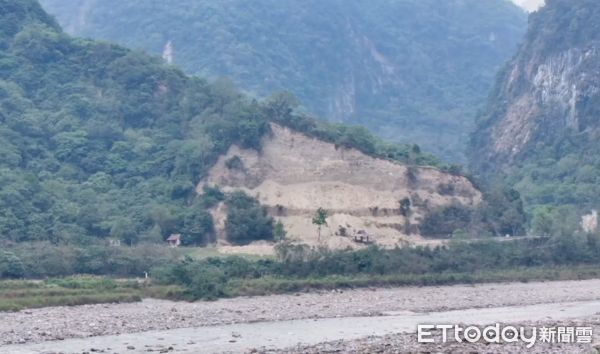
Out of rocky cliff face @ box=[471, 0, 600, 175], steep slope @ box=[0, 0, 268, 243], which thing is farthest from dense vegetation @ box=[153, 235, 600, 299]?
rocky cliff face @ box=[471, 0, 600, 175]

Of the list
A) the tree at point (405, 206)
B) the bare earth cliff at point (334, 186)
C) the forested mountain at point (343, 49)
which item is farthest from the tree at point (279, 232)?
the forested mountain at point (343, 49)

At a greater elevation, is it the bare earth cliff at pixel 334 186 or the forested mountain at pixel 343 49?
the forested mountain at pixel 343 49

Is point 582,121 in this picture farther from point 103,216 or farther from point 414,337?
point 414,337

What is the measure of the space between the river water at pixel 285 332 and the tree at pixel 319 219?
60.5 feet

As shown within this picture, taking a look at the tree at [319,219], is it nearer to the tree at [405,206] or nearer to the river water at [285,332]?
the tree at [405,206]

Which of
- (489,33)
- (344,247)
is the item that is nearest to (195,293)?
(344,247)

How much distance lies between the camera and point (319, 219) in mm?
66875

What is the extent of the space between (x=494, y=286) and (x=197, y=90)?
33.8 metres

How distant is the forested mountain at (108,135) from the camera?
67.9 m

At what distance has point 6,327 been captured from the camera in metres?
39.7

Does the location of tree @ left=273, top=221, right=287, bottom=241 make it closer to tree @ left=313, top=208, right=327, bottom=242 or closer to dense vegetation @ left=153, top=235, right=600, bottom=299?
tree @ left=313, top=208, right=327, bottom=242

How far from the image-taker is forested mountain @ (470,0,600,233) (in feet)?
328

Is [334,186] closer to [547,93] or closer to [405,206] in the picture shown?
[405,206]

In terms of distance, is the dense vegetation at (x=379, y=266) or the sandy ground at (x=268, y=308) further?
the dense vegetation at (x=379, y=266)
